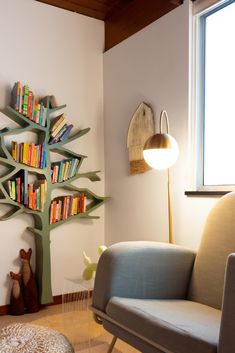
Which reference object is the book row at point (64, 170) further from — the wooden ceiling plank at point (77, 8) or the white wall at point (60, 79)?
the wooden ceiling plank at point (77, 8)

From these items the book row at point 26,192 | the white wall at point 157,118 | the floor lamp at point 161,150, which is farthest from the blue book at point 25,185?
the floor lamp at point 161,150

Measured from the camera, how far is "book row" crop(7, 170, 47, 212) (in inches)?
102

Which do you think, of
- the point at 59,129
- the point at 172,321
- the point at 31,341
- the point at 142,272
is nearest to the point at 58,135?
the point at 59,129

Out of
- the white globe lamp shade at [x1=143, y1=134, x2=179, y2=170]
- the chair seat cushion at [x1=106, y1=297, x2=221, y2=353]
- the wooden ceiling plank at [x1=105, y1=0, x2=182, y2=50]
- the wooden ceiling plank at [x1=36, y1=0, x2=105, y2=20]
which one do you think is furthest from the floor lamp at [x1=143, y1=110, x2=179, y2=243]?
the wooden ceiling plank at [x1=36, y1=0, x2=105, y2=20]

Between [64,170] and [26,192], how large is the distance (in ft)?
1.19

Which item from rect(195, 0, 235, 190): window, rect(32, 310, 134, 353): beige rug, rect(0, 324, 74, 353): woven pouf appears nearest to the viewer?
rect(0, 324, 74, 353): woven pouf

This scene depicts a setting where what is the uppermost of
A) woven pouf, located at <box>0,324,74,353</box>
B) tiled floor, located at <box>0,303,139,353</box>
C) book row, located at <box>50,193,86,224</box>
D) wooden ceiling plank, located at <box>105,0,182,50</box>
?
wooden ceiling plank, located at <box>105,0,182,50</box>

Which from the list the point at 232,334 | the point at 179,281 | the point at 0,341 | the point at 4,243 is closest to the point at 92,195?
the point at 4,243

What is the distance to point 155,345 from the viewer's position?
1.21 meters

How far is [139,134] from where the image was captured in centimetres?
264

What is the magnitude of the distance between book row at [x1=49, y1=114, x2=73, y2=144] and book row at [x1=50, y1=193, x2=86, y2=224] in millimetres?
480

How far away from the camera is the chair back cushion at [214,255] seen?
1542 mm

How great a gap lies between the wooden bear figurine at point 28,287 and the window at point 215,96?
1.41m

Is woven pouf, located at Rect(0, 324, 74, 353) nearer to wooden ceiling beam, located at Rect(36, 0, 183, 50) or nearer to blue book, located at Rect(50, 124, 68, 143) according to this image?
blue book, located at Rect(50, 124, 68, 143)
